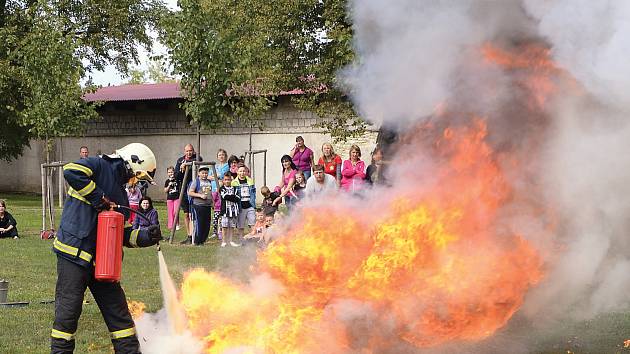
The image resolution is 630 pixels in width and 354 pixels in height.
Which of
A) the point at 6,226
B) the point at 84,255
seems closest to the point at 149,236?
the point at 84,255

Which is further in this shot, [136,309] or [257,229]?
[257,229]

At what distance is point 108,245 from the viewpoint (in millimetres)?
6840

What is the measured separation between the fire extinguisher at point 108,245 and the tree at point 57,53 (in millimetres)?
14931

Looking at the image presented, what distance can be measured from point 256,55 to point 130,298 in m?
11.6

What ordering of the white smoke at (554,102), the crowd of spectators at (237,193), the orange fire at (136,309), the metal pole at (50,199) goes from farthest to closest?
the metal pole at (50,199), the crowd of spectators at (237,193), the orange fire at (136,309), the white smoke at (554,102)

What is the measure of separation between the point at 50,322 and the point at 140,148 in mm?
2617

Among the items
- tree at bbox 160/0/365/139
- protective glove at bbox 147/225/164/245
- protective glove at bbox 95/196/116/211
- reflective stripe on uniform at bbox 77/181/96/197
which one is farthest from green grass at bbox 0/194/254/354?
tree at bbox 160/0/365/139

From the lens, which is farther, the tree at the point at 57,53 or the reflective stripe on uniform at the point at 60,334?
the tree at the point at 57,53

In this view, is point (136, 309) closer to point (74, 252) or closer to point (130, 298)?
point (130, 298)

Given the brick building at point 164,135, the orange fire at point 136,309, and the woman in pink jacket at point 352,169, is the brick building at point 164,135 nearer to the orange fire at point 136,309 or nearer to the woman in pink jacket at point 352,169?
the woman in pink jacket at point 352,169

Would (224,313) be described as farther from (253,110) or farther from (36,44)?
(36,44)

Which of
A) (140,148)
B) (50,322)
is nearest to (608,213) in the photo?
(140,148)

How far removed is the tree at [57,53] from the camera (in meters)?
20.9

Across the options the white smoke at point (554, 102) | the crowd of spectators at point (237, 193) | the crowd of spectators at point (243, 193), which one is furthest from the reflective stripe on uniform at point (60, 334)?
the crowd of spectators at point (243, 193)
